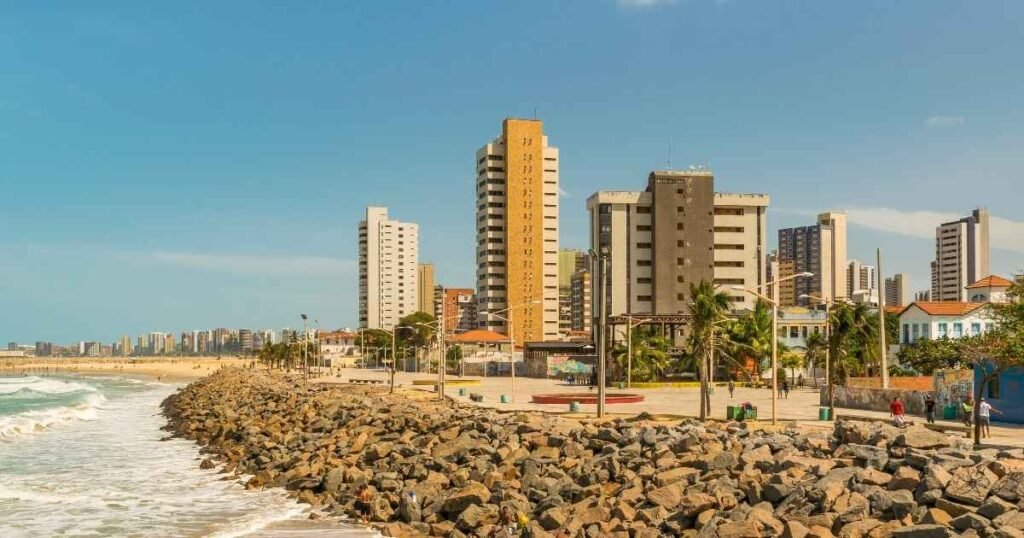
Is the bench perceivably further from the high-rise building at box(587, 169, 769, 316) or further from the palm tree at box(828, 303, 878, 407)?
the high-rise building at box(587, 169, 769, 316)

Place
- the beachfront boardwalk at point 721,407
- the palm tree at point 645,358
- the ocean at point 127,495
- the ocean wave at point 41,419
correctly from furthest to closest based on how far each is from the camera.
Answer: the palm tree at point 645,358 < the ocean wave at point 41,419 < the beachfront boardwalk at point 721,407 < the ocean at point 127,495

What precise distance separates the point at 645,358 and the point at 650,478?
5719 centimetres

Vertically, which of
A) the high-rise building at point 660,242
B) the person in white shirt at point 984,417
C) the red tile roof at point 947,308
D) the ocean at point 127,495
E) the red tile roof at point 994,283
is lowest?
the ocean at point 127,495

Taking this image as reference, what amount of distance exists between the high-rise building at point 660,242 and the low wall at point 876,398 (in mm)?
67594

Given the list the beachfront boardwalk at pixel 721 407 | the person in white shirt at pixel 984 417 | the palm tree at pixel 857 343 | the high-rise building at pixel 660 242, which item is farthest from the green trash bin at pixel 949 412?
the high-rise building at pixel 660 242

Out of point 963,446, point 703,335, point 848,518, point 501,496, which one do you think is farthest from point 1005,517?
point 703,335

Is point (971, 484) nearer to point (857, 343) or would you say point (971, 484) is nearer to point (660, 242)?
point (857, 343)

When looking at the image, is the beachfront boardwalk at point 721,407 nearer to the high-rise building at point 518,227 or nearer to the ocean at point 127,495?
the ocean at point 127,495

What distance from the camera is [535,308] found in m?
163

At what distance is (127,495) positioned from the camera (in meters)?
32.7

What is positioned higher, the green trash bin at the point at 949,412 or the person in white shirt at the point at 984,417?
the person in white shirt at the point at 984,417

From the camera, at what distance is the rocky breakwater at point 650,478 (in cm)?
1872

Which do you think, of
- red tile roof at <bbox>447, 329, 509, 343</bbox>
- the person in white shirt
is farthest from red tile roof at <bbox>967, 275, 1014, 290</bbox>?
red tile roof at <bbox>447, 329, 509, 343</bbox>

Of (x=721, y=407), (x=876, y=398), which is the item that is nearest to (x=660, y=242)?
(x=721, y=407)
